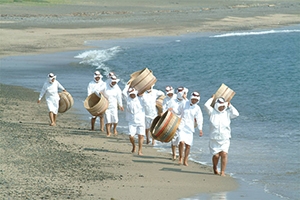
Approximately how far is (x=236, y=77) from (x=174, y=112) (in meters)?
16.9

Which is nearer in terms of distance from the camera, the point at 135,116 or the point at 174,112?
the point at 174,112

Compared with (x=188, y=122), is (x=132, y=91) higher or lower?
higher

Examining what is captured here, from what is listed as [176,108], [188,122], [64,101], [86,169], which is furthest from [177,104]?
[64,101]

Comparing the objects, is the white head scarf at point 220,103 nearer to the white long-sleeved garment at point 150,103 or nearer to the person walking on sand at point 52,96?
the white long-sleeved garment at point 150,103

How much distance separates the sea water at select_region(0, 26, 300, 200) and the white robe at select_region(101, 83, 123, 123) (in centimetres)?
111

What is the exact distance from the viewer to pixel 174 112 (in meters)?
14.7

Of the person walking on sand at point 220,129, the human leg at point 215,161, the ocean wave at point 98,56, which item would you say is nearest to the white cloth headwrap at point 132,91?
the person walking on sand at point 220,129

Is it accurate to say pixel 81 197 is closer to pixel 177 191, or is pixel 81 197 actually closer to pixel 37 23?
pixel 177 191

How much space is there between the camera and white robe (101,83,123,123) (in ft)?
56.7

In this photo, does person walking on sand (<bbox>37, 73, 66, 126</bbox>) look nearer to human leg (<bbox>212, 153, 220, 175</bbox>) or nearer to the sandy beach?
the sandy beach

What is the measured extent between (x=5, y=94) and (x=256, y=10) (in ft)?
156

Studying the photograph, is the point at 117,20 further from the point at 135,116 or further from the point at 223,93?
the point at 223,93

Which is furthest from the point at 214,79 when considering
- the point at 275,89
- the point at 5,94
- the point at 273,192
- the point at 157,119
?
the point at 273,192

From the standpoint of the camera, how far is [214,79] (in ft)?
99.2
